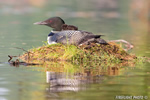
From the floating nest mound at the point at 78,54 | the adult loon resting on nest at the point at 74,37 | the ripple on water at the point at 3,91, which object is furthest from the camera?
the adult loon resting on nest at the point at 74,37

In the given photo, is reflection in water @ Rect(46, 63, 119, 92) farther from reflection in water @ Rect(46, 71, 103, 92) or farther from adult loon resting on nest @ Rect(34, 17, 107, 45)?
adult loon resting on nest @ Rect(34, 17, 107, 45)

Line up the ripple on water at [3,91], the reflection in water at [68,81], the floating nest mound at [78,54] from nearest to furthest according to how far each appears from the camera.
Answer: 1. the ripple on water at [3,91]
2. the reflection in water at [68,81]
3. the floating nest mound at [78,54]

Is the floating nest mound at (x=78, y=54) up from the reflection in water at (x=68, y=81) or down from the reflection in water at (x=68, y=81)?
up

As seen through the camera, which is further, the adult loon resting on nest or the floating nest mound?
the adult loon resting on nest

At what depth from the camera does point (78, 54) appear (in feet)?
37.2

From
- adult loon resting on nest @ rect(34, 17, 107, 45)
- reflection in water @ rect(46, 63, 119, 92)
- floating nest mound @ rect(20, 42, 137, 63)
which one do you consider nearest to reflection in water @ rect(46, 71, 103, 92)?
reflection in water @ rect(46, 63, 119, 92)

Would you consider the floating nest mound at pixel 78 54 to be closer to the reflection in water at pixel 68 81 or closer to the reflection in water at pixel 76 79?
the reflection in water at pixel 76 79

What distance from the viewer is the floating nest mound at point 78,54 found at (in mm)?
11320

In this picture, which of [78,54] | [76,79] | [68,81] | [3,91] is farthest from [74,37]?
[3,91]

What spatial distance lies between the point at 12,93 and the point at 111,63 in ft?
13.4

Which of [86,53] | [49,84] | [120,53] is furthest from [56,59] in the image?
[49,84]

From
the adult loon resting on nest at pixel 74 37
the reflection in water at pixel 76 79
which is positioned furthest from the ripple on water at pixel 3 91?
the adult loon resting on nest at pixel 74 37

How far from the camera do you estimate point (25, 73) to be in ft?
30.9

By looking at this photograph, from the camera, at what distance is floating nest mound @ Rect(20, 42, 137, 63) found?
11.3 meters
